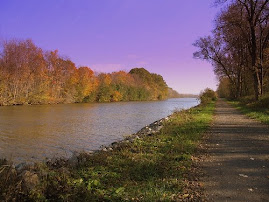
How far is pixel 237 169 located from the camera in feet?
16.3

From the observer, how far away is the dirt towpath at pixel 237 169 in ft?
12.5

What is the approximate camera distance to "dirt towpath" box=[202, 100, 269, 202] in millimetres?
3812

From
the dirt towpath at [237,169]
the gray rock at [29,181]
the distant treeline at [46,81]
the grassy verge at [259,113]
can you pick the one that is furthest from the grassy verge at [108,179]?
the distant treeline at [46,81]

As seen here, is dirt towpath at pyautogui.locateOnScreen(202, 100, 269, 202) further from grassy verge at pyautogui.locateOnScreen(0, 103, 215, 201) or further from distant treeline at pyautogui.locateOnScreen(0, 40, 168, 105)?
distant treeline at pyautogui.locateOnScreen(0, 40, 168, 105)

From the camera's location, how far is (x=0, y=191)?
12.1 ft

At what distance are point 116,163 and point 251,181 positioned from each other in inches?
120

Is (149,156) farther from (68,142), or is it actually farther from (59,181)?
(68,142)

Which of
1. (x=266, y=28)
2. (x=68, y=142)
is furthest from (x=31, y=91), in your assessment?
(x=266, y=28)

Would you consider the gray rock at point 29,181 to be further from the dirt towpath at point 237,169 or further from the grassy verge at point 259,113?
the grassy verge at point 259,113

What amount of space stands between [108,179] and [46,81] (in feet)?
160

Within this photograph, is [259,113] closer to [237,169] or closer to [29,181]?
[237,169]

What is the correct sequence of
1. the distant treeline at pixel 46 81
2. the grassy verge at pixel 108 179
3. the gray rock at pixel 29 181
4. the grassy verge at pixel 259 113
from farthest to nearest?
the distant treeline at pixel 46 81 < the grassy verge at pixel 259 113 < the gray rock at pixel 29 181 < the grassy verge at pixel 108 179

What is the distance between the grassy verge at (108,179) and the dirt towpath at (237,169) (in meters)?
0.56

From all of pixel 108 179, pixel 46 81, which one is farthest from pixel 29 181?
pixel 46 81
